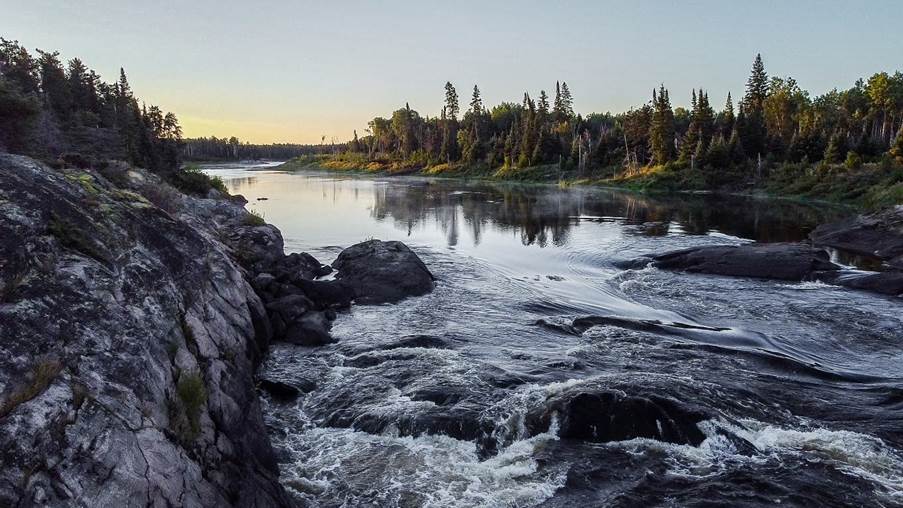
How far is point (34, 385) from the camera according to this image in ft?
22.8

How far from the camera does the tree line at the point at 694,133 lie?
255 feet

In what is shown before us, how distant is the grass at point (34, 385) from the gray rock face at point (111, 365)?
0.02 metres

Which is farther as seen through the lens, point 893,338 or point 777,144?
point 777,144

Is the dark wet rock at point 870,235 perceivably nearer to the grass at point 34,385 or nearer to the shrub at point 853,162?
the shrub at point 853,162

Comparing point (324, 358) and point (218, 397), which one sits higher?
point (218, 397)

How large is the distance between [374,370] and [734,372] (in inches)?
380

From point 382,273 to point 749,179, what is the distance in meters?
67.3

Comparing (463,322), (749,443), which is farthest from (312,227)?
(749,443)

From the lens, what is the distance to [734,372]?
49.6ft

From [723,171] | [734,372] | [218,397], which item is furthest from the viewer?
[723,171]

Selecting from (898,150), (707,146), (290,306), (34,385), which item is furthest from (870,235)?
(707,146)

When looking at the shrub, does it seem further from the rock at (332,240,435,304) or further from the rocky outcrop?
the rock at (332,240,435,304)

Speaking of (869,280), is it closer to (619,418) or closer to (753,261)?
(753,261)

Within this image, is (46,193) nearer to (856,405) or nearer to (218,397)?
(218,397)
